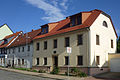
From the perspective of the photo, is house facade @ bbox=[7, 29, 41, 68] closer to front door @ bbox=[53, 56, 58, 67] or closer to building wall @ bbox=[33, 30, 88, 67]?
building wall @ bbox=[33, 30, 88, 67]

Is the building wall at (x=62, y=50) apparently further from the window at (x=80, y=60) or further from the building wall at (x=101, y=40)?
the building wall at (x=101, y=40)

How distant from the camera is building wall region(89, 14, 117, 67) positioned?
18375 mm

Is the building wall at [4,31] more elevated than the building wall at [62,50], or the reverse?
the building wall at [4,31]

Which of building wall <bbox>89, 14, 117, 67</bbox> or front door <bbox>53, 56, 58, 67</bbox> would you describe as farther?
front door <bbox>53, 56, 58, 67</bbox>

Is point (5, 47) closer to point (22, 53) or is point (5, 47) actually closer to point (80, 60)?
point (22, 53)

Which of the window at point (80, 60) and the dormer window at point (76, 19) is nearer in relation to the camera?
the window at point (80, 60)

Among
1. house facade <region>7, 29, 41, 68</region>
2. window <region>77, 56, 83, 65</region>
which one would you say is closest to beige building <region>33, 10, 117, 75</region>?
window <region>77, 56, 83, 65</region>

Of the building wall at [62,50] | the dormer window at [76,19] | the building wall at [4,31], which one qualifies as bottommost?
the building wall at [62,50]

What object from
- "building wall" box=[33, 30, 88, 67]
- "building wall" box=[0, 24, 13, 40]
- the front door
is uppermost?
"building wall" box=[0, 24, 13, 40]

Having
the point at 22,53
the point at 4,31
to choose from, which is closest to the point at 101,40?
the point at 22,53

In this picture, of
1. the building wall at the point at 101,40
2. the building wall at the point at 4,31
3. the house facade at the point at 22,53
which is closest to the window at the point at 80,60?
the building wall at the point at 101,40

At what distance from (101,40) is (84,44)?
8.62ft

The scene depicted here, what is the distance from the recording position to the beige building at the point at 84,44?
721 inches

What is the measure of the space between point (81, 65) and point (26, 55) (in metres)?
14.5
